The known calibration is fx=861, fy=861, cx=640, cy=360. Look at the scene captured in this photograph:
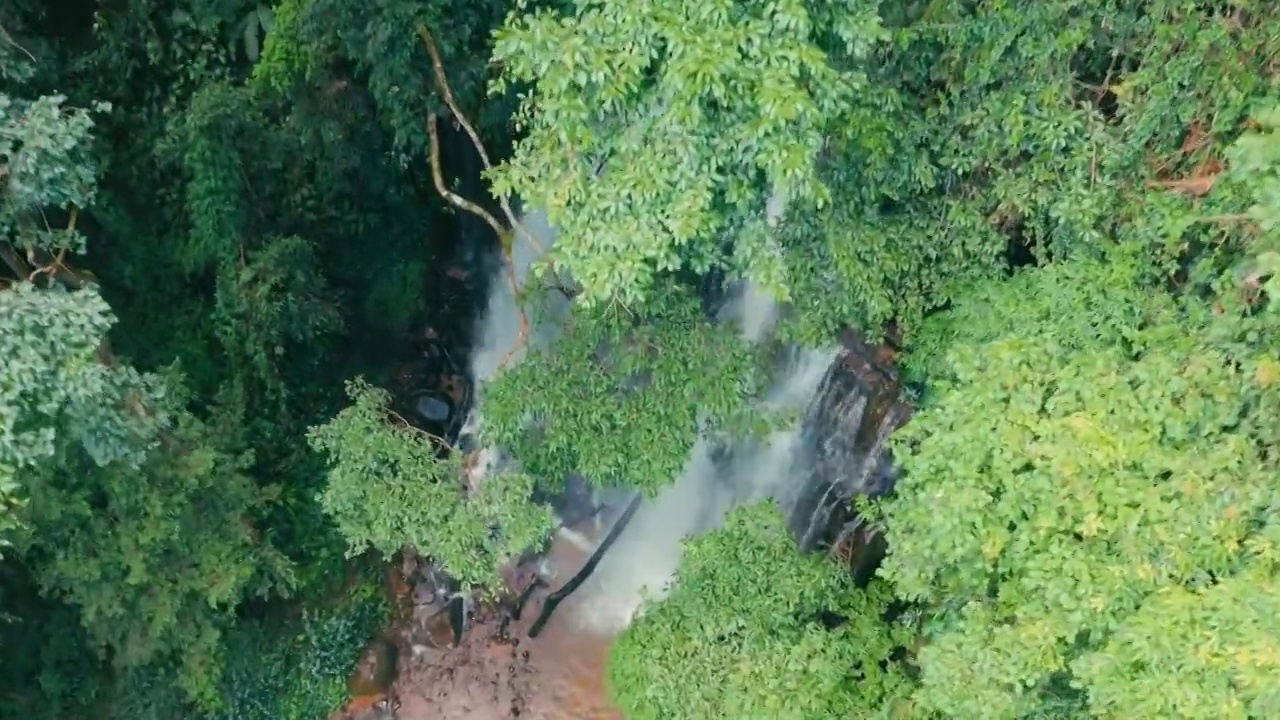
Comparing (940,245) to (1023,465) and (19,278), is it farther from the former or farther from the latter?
(19,278)

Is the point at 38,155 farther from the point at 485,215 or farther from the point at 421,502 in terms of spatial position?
the point at 421,502

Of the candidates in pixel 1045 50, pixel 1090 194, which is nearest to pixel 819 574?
pixel 1090 194

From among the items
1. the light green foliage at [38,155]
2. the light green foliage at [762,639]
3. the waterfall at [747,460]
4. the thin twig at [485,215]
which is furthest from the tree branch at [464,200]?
the light green foliage at [38,155]

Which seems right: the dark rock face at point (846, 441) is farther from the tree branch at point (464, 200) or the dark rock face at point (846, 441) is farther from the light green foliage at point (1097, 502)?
the tree branch at point (464, 200)

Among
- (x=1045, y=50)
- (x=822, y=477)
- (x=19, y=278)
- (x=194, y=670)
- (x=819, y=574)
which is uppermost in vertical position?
(x=1045, y=50)

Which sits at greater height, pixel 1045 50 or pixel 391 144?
pixel 1045 50

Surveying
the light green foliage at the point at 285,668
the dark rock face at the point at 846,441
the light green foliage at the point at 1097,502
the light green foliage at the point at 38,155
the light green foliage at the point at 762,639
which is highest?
the dark rock face at the point at 846,441

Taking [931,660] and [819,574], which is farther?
[819,574]
